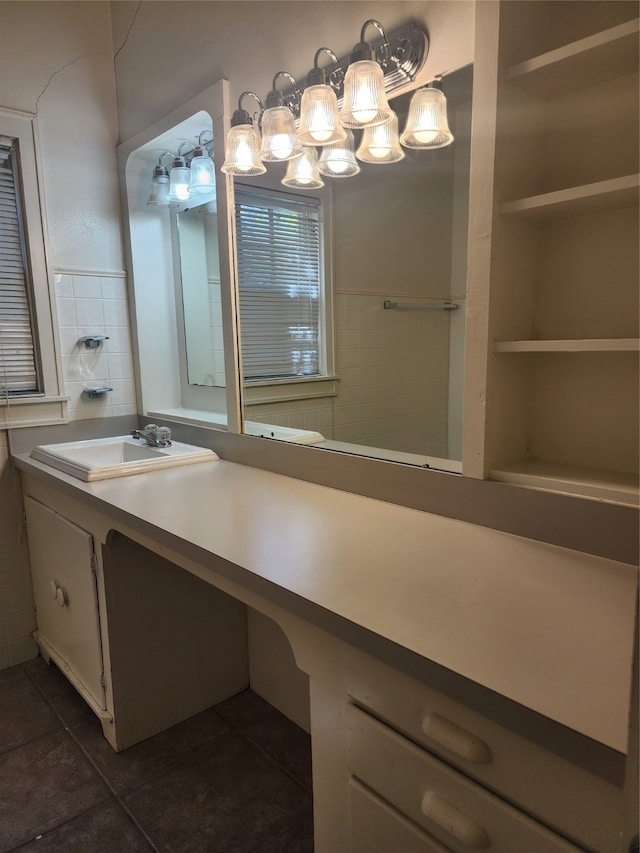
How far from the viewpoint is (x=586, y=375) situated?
112 cm

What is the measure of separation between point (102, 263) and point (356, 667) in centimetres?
207

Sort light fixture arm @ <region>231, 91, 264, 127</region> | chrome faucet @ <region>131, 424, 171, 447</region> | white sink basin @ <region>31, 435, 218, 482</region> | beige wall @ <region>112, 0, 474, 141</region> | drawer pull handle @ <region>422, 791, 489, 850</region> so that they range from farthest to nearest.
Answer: chrome faucet @ <region>131, 424, 171, 447</region> → white sink basin @ <region>31, 435, 218, 482</region> → light fixture arm @ <region>231, 91, 264, 127</region> → beige wall @ <region>112, 0, 474, 141</region> → drawer pull handle @ <region>422, 791, 489, 850</region>

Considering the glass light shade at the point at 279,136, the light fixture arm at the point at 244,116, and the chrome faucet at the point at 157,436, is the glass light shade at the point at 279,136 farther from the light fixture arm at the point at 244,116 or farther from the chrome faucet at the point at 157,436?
the chrome faucet at the point at 157,436

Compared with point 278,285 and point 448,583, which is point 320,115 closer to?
point 278,285

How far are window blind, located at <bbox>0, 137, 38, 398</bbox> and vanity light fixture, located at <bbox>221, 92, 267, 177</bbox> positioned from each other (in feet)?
3.30

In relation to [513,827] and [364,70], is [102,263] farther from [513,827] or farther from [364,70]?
[513,827]

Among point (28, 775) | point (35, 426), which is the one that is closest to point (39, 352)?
point (35, 426)

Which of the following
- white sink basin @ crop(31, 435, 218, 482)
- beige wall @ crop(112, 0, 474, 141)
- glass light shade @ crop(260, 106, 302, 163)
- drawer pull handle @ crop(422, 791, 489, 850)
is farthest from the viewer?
white sink basin @ crop(31, 435, 218, 482)

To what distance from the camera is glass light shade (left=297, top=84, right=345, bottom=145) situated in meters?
1.38

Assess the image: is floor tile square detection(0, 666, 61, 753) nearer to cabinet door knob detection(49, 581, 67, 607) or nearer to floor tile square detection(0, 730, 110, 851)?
floor tile square detection(0, 730, 110, 851)

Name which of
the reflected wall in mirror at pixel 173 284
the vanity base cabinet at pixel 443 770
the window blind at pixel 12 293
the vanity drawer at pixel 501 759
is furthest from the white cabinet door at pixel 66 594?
the vanity drawer at pixel 501 759

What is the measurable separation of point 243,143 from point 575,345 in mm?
1194

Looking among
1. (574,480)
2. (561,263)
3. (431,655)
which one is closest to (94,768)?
(431,655)

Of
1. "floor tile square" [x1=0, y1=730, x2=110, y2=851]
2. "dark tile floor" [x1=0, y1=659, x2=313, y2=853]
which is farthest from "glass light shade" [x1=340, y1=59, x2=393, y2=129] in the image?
"floor tile square" [x1=0, y1=730, x2=110, y2=851]
